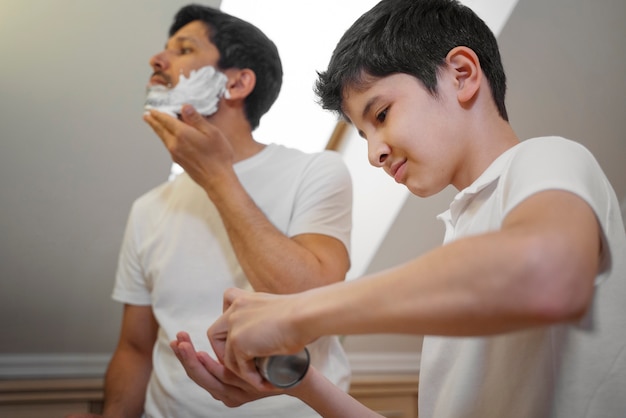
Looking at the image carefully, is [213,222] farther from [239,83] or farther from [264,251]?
[239,83]

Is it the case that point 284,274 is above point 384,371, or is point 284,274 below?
above

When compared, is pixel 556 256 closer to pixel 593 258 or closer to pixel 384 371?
pixel 593 258

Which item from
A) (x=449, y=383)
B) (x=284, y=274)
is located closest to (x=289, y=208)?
(x=284, y=274)

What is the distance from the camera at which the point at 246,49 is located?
1.45m

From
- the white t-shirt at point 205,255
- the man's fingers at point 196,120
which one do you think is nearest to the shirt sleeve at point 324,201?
the white t-shirt at point 205,255

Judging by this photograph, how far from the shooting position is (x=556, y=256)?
412 millimetres

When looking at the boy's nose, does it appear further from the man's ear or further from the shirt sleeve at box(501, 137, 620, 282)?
the man's ear

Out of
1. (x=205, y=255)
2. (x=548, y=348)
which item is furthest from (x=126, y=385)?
(x=548, y=348)

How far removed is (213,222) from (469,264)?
0.90m

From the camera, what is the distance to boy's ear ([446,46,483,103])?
2.66 ft

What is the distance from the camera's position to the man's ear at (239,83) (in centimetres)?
140

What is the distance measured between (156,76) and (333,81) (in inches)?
23.3

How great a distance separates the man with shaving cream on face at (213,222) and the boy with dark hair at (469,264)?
283mm

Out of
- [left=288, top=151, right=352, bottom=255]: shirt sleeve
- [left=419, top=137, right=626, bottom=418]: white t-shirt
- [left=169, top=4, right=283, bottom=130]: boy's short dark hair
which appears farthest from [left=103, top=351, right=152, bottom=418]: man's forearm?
[left=419, top=137, right=626, bottom=418]: white t-shirt
